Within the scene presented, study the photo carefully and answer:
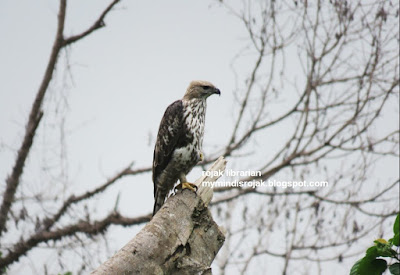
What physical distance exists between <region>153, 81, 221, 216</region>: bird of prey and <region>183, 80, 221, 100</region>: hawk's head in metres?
0.05

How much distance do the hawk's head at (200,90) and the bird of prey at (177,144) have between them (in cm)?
5

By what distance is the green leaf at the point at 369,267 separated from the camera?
2328 millimetres

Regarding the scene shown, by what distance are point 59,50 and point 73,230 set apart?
2.82 m

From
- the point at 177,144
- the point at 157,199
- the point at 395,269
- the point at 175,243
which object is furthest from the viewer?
the point at 157,199

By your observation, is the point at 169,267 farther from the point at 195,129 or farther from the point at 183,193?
the point at 195,129

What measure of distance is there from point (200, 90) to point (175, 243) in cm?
250

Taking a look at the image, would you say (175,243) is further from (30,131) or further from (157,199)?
(30,131)

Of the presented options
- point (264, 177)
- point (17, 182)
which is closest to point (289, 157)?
point (264, 177)

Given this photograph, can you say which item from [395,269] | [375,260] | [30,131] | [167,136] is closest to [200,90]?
[167,136]

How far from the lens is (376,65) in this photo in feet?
27.3

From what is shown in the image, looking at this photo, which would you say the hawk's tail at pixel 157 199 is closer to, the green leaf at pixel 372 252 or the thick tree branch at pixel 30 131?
the thick tree branch at pixel 30 131

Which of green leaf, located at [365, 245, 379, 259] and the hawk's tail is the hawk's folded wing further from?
green leaf, located at [365, 245, 379, 259]

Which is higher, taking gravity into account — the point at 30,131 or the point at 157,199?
the point at 30,131

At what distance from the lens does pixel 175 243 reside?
12.1 feet
